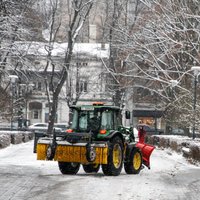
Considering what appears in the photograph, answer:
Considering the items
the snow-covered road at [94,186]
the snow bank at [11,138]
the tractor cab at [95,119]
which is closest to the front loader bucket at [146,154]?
the snow-covered road at [94,186]

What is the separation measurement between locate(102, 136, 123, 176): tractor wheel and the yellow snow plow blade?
485 millimetres

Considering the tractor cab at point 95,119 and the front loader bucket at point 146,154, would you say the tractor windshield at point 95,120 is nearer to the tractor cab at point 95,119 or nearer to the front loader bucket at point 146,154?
the tractor cab at point 95,119

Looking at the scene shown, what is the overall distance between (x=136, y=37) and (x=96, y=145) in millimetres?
23290

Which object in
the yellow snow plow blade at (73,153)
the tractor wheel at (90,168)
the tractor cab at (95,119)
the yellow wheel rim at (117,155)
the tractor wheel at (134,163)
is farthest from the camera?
the tractor wheel at (90,168)

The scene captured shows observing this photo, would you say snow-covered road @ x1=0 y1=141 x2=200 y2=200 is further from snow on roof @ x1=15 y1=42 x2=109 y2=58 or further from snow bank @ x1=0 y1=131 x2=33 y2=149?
snow bank @ x1=0 y1=131 x2=33 y2=149

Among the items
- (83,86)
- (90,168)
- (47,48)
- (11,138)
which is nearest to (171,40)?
(11,138)

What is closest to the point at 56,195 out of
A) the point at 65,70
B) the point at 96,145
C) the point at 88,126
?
the point at 96,145

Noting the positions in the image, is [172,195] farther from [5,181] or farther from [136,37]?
[136,37]

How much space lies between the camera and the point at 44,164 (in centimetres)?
2153

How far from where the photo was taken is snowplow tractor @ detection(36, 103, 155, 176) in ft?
55.6

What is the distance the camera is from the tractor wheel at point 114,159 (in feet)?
56.6

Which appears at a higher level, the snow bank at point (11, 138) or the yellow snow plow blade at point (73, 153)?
the snow bank at point (11, 138)

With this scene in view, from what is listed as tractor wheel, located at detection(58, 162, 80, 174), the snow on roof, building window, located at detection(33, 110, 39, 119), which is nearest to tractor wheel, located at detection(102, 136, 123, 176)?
tractor wheel, located at detection(58, 162, 80, 174)

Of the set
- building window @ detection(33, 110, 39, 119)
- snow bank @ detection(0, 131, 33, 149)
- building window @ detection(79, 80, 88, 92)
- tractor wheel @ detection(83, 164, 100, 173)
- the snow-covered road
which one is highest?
building window @ detection(79, 80, 88, 92)
